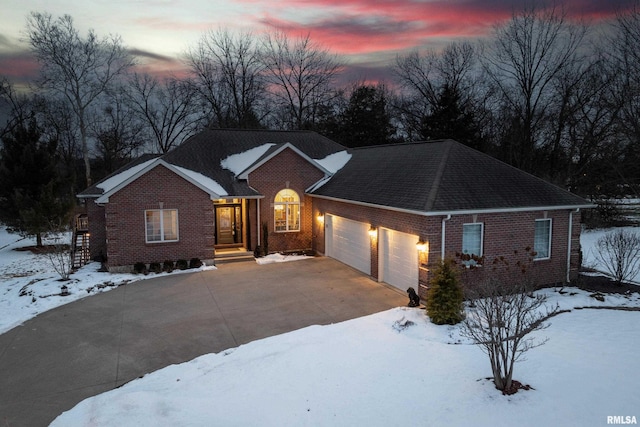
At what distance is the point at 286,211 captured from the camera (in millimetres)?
20828

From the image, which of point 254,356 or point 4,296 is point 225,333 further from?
point 4,296

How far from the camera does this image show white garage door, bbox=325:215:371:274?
16.7 m

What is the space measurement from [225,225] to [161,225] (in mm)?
4508

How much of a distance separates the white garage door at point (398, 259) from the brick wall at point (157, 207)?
7.50 metres

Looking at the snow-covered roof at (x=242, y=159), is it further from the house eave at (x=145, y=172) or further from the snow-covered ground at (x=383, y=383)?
the snow-covered ground at (x=383, y=383)

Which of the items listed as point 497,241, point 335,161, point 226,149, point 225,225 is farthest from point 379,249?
point 226,149

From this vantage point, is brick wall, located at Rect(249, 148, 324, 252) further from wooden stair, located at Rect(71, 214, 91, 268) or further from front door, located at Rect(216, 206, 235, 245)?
wooden stair, located at Rect(71, 214, 91, 268)

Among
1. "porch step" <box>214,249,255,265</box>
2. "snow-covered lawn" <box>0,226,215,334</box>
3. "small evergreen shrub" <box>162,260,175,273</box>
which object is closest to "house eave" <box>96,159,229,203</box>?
"porch step" <box>214,249,255,265</box>

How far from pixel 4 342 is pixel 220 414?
277 inches

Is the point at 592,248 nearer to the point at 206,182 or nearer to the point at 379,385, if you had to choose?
the point at 379,385

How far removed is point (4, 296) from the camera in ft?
46.4

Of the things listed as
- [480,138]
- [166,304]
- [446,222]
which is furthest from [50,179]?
[480,138]

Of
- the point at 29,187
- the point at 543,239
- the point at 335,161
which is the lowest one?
the point at 543,239

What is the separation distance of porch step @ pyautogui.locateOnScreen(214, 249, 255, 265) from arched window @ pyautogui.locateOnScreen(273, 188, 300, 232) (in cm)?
196
